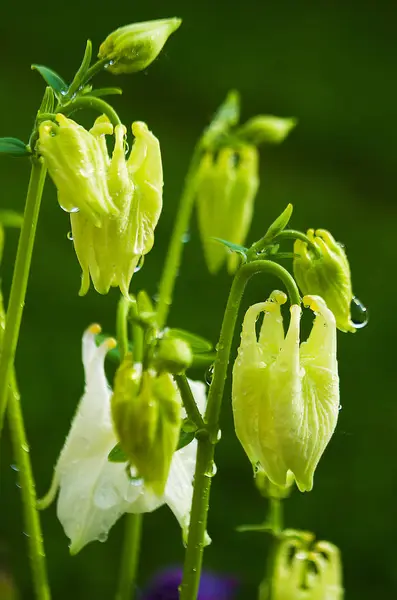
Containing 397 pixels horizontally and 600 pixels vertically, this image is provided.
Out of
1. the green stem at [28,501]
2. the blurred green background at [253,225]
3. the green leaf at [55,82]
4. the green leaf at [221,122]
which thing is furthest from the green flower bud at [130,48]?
the blurred green background at [253,225]

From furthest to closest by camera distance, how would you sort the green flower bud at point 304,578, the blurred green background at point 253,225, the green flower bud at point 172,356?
1. the blurred green background at point 253,225
2. the green flower bud at point 304,578
3. the green flower bud at point 172,356

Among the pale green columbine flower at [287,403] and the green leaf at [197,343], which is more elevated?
the green leaf at [197,343]

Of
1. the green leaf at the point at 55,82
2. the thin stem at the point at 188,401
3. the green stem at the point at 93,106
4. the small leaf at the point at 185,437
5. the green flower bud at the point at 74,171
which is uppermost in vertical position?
the green leaf at the point at 55,82

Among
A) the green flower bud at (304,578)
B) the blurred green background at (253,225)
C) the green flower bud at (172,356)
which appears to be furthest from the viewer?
the blurred green background at (253,225)

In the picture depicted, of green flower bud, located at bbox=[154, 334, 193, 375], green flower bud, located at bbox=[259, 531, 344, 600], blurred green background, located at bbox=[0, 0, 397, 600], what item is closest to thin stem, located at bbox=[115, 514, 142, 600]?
green flower bud, located at bbox=[259, 531, 344, 600]

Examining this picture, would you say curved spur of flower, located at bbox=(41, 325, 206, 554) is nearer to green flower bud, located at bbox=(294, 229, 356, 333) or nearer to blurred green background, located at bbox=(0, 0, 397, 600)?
green flower bud, located at bbox=(294, 229, 356, 333)

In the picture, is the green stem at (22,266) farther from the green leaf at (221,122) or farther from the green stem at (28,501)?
the green leaf at (221,122)

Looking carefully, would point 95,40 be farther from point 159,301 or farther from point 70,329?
point 159,301
